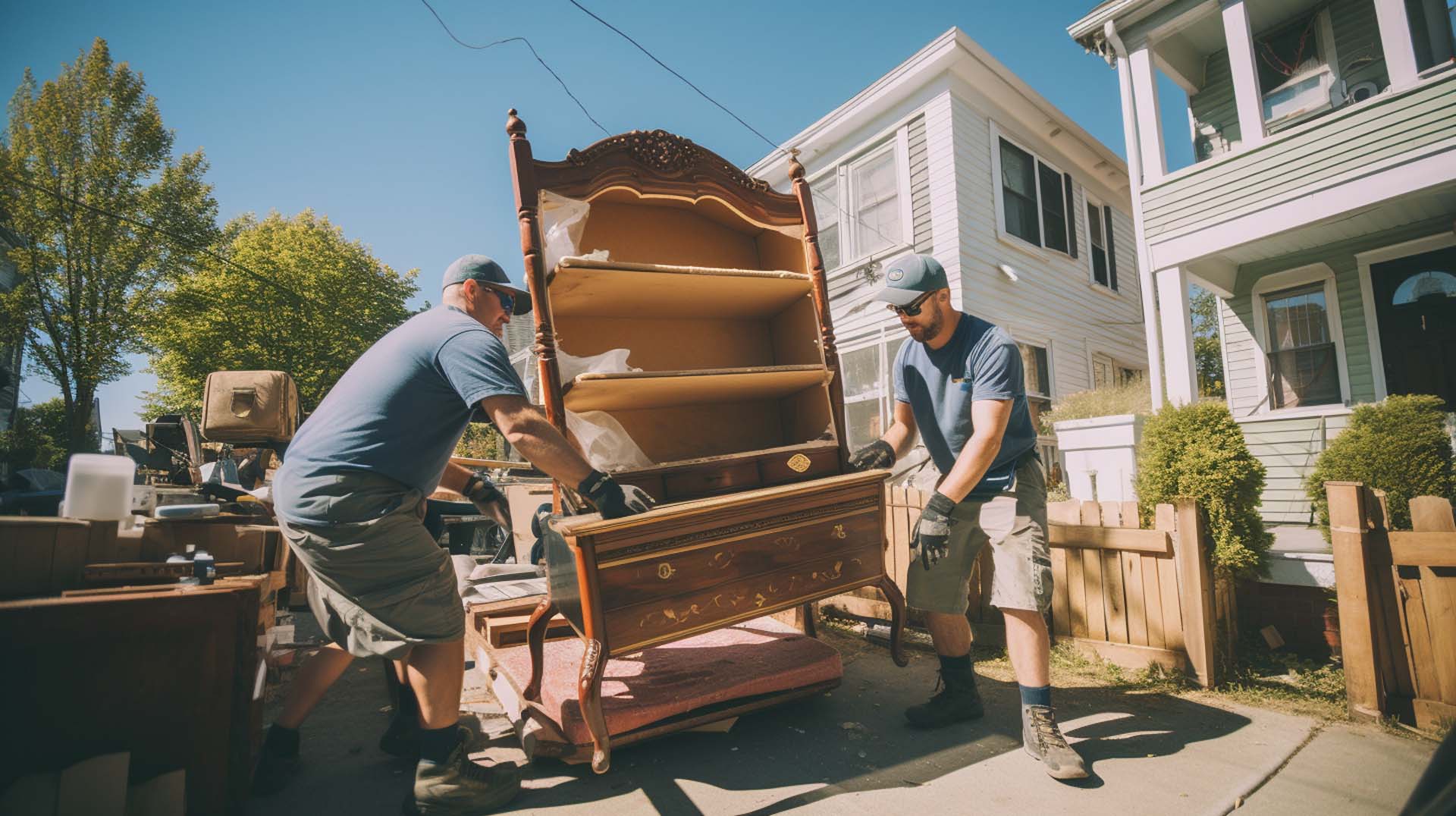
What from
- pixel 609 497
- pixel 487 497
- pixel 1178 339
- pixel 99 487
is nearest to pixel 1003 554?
pixel 609 497

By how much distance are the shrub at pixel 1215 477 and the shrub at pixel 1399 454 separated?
1129 millimetres

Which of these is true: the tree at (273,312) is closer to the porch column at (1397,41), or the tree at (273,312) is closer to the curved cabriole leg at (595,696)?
the curved cabriole leg at (595,696)

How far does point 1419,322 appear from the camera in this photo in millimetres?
6188

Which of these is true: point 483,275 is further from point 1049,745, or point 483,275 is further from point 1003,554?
point 1049,745

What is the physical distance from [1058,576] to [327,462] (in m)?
3.58

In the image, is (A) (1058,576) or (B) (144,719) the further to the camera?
(A) (1058,576)

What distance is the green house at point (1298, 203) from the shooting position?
5.56m

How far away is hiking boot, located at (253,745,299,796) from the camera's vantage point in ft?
6.84

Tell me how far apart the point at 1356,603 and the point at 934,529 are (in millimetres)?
1846

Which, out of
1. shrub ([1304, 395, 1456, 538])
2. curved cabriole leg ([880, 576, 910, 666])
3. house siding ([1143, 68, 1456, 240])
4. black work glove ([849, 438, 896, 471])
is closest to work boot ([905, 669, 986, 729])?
curved cabriole leg ([880, 576, 910, 666])

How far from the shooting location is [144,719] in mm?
1782

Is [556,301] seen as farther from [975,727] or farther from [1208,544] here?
[1208,544]

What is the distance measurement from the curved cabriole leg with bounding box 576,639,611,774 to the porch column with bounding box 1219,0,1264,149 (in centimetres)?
793

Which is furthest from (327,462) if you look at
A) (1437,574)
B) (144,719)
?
(1437,574)
